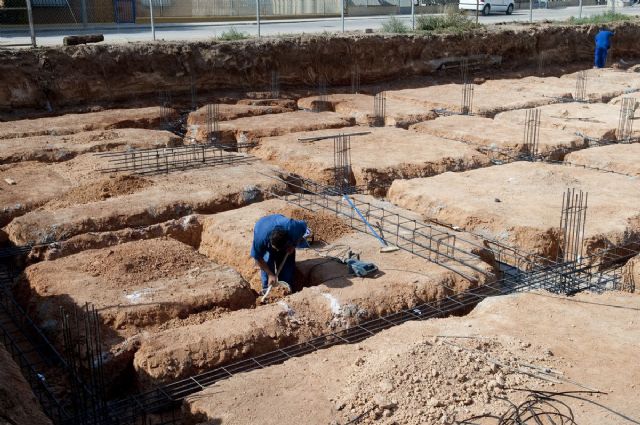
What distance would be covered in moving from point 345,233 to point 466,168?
12.1 feet

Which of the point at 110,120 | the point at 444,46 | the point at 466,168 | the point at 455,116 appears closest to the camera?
the point at 466,168

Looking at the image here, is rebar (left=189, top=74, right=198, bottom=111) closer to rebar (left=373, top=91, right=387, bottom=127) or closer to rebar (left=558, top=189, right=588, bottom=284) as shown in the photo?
rebar (left=373, top=91, right=387, bottom=127)

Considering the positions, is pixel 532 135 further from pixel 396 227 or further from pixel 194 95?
pixel 194 95

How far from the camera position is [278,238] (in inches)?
273

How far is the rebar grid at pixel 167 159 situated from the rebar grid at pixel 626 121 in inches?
275

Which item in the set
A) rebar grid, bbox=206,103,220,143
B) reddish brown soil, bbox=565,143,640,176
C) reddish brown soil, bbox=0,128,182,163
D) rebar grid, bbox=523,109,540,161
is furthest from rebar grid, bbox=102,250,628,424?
rebar grid, bbox=206,103,220,143

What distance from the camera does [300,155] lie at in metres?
11.7

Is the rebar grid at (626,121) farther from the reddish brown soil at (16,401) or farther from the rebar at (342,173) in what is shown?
the reddish brown soil at (16,401)

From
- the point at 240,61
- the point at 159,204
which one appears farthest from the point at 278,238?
the point at 240,61

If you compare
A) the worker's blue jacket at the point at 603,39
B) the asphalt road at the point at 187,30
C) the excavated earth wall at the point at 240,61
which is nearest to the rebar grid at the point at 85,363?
Answer: the excavated earth wall at the point at 240,61

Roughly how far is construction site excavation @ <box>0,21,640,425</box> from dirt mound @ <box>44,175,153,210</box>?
45 millimetres

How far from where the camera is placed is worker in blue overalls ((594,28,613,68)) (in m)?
21.3

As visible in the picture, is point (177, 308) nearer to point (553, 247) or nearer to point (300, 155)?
point (553, 247)

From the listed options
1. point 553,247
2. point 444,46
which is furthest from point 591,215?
point 444,46
